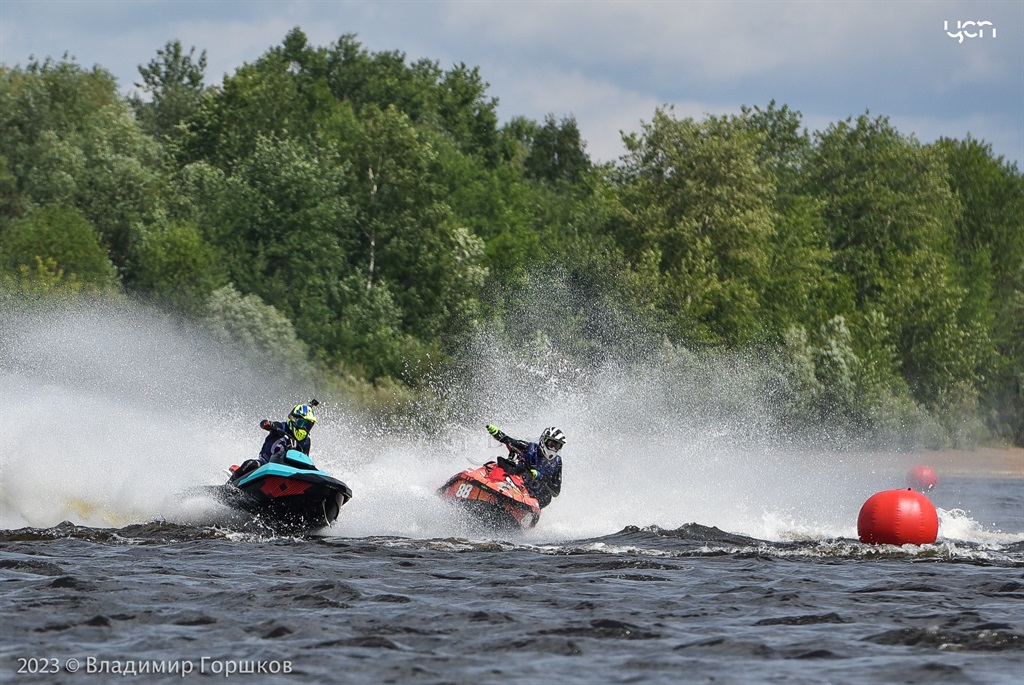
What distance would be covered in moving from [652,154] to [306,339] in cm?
1731

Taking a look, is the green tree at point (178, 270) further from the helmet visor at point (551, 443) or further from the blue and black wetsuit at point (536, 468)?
the helmet visor at point (551, 443)

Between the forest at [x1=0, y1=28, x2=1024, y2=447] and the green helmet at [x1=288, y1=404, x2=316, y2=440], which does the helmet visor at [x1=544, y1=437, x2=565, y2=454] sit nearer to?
the green helmet at [x1=288, y1=404, x2=316, y2=440]

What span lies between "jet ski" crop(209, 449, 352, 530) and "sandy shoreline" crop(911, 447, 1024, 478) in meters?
33.9

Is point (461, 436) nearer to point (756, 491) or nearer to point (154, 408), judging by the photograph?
point (756, 491)

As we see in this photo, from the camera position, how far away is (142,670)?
31.7ft

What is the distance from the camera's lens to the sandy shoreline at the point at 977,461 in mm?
50281

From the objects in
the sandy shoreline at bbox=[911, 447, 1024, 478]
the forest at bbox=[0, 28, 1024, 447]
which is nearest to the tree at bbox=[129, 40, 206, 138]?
the forest at bbox=[0, 28, 1024, 447]

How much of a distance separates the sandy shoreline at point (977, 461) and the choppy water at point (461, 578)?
64.0 feet

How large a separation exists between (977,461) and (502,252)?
21068 millimetres

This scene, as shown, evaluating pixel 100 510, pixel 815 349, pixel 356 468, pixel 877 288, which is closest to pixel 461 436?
pixel 356 468

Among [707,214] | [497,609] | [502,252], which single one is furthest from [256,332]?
[497,609]

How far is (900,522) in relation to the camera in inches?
701

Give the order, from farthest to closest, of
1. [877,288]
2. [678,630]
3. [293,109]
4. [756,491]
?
[877,288] < [293,109] < [756,491] < [678,630]

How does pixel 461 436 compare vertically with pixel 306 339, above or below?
below
